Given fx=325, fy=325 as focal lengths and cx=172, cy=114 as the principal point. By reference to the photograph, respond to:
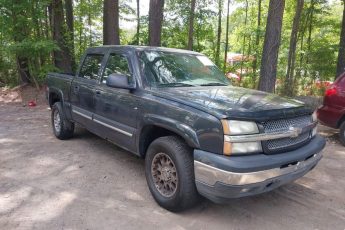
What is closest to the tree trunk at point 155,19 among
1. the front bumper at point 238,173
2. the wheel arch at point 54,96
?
the wheel arch at point 54,96

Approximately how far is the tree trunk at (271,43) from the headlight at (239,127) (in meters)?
4.96

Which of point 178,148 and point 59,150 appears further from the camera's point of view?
point 59,150

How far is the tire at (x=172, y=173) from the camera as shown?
11.2 feet

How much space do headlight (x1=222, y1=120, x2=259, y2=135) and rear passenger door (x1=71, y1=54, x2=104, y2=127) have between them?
264cm

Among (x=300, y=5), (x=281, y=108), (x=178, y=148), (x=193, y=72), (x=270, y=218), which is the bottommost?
(x=270, y=218)

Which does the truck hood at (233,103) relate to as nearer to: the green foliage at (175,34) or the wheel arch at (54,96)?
the wheel arch at (54,96)

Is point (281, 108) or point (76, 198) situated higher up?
point (281, 108)

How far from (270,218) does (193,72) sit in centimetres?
218

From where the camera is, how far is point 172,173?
3.64 meters

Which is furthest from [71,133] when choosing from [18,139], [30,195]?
[30,195]

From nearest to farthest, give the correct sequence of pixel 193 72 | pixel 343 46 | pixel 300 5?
pixel 193 72, pixel 343 46, pixel 300 5

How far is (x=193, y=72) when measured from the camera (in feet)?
15.2

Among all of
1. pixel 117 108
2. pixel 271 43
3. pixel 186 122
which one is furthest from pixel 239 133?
pixel 271 43

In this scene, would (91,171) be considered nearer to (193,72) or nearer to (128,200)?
(128,200)
